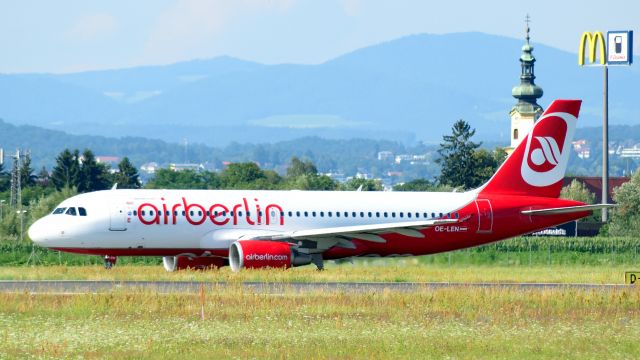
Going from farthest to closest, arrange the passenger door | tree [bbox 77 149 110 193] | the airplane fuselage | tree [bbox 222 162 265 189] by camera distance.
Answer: tree [bbox 222 162 265 189]
tree [bbox 77 149 110 193]
the airplane fuselage
the passenger door

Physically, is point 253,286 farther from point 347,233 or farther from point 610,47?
point 610,47

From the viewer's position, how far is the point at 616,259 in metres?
68.8

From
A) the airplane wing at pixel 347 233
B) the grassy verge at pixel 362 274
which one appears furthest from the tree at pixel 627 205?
the airplane wing at pixel 347 233

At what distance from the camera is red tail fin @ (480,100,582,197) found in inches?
2344

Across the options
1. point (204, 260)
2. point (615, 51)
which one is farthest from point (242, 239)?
point (615, 51)

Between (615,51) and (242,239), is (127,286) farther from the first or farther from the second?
(615,51)

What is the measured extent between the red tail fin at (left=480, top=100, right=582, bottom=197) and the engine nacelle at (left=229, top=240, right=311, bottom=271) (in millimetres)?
10041

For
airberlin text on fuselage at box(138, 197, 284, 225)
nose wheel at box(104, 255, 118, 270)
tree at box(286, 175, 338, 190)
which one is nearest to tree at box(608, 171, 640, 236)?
tree at box(286, 175, 338, 190)

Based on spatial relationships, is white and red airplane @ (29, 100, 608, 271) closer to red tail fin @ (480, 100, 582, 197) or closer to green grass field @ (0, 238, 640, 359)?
red tail fin @ (480, 100, 582, 197)

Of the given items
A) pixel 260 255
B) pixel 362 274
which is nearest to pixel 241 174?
pixel 260 255

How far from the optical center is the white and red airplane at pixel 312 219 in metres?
53.6

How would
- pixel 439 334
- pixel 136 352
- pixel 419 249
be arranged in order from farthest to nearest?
pixel 419 249 → pixel 439 334 → pixel 136 352

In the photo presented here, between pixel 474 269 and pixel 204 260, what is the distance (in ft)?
36.7

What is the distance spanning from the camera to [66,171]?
534ft
